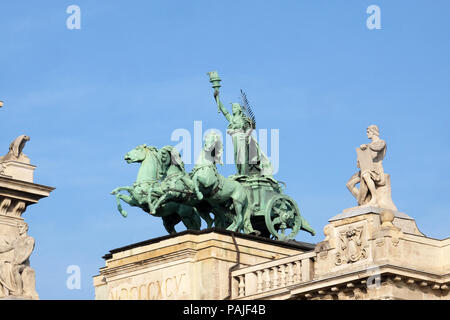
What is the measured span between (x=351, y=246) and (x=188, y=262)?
29.5 ft

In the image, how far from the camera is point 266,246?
86188mm

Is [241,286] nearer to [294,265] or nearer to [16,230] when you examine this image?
[294,265]

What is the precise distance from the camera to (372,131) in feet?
258

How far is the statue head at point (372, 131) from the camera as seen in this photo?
7869 centimetres

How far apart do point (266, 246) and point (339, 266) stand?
29.2 feet

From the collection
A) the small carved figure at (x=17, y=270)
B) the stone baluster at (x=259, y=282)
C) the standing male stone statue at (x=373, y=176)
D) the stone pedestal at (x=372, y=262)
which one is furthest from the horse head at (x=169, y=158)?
the standing male stone statue at (x=373, y=176)

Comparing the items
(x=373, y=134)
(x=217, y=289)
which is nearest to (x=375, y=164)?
(x=373, y=134)

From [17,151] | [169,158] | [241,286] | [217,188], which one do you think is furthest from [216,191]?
[17,151]

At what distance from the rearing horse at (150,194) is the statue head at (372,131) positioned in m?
10.7

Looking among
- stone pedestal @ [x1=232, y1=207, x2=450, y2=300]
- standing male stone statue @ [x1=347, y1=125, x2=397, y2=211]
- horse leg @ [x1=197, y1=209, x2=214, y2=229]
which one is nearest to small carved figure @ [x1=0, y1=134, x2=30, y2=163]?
horse leg @ [x1=197, y1=209, x2=214, y2=229]

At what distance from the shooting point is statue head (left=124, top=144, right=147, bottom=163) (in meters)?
88.4

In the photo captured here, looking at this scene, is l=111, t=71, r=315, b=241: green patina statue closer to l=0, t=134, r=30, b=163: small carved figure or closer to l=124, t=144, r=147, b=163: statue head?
l=124, t=144, r=147, b=163: statue head

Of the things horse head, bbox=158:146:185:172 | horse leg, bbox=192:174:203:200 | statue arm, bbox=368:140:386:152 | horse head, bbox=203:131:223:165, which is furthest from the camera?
horse head, bbox=158:146:185:172
